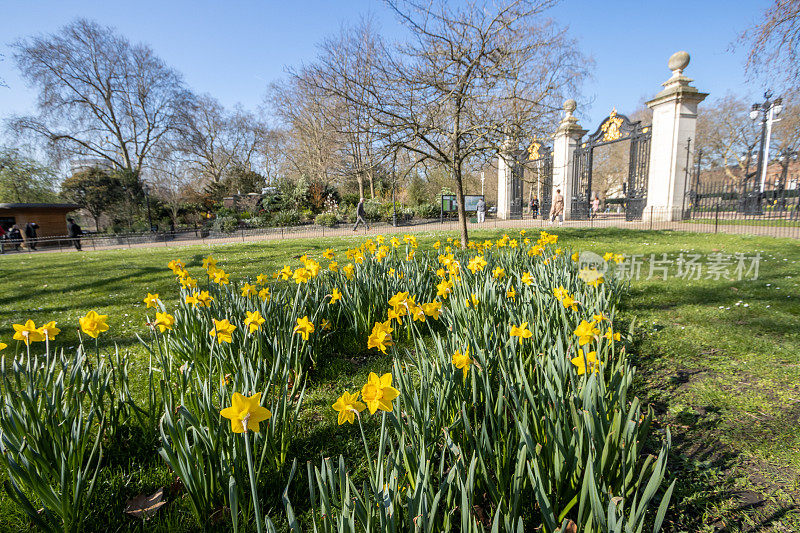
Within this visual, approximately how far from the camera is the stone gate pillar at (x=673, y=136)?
44.1 ft

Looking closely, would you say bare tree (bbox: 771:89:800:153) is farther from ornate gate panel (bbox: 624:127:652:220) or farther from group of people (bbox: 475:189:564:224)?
group of people (bbox: 475:189:564:224)

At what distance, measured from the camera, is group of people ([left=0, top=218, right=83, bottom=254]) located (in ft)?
52.1

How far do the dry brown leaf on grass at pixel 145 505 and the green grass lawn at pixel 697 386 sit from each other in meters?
0.04

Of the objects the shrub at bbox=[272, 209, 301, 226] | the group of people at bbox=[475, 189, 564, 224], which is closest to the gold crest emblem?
the group of people at bbox=[475, 189, 564, 224]

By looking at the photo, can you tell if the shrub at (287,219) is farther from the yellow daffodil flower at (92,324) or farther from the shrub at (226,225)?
the yellow daffodil flower at (92,324)

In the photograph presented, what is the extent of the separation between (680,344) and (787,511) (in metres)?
1.90

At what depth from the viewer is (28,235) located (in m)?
18.2

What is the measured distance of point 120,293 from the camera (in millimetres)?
5926

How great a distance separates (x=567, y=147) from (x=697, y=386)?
17.4 metres

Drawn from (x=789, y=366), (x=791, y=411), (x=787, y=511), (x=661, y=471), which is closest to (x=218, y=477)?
(x=661, y=471)

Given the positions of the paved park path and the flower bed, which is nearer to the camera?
the flower bed

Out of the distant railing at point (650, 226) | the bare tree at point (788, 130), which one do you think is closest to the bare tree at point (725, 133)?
the bare tree at point (788, 130)

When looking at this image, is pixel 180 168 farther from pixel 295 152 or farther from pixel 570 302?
pixel 570 302

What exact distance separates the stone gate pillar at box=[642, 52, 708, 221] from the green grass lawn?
340 inches
